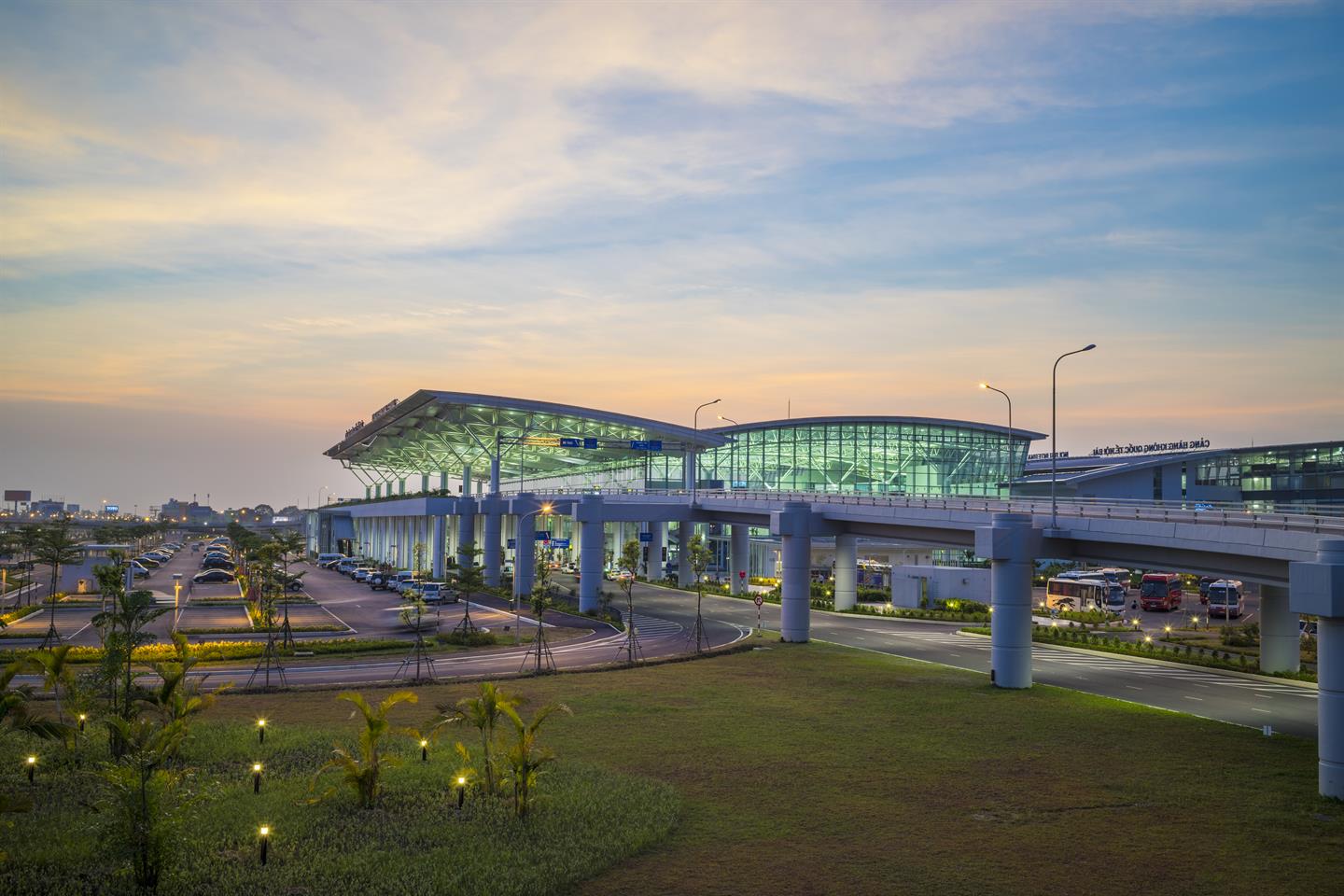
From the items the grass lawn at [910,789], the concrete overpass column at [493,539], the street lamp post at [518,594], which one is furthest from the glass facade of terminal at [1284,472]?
the grass lawn at [910,789]

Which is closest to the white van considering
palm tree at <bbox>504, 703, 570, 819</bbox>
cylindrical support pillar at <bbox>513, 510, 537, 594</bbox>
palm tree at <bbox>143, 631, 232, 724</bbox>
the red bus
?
the red bus

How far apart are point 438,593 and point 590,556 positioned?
12.8 metres

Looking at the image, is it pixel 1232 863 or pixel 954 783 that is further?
pixel 954 783

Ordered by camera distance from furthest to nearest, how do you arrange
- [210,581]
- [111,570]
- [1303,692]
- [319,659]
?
[210,581] < [319,659] < [1303,692] < [111,570]

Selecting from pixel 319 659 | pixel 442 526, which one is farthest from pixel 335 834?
pixel 442 526

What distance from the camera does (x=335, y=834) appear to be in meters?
18.9

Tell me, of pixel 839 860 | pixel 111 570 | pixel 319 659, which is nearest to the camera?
pixel 839 860

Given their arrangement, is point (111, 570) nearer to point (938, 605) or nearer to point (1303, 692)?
point (1303, 692)

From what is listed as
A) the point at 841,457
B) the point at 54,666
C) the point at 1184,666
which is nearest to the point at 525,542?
the point at 1184,666

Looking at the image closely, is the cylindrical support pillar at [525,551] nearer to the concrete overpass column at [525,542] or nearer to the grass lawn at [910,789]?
the concrete overpass column at [525,542]

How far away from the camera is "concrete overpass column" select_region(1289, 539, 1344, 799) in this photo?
23078mm

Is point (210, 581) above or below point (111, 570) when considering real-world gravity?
below

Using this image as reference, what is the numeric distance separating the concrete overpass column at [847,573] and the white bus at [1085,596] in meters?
16.3

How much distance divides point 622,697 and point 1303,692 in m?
29.0
